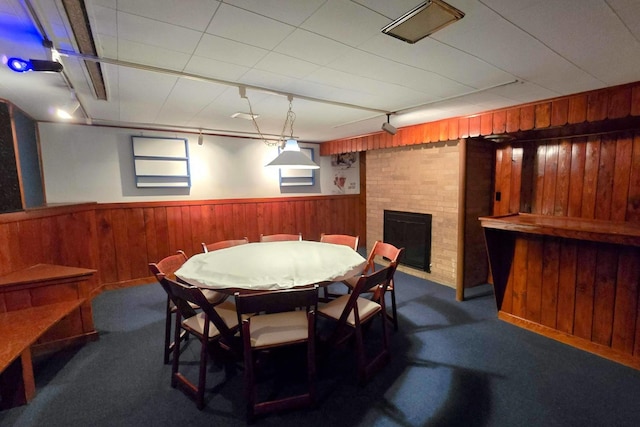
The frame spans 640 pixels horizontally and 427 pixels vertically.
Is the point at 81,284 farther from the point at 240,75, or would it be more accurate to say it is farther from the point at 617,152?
the point at 617,152

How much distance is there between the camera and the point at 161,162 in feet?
13.6

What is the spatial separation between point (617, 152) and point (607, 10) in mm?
2064

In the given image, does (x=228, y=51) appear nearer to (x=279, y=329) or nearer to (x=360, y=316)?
(x=279, y=329)

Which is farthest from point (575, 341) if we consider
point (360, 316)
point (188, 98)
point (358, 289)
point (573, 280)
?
point (188, 98)

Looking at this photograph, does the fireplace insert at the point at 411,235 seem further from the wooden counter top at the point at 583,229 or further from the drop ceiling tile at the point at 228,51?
the drop ceiling tile at the point at 228,51

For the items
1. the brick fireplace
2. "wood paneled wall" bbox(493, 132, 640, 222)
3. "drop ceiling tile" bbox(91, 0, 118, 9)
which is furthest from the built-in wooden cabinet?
"drop ceiling tile" bbox(91, 0, 118, 9)

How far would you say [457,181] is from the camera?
3.66 m

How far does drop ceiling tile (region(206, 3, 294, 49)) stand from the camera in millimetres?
1328

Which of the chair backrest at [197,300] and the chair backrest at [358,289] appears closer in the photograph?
the chair backrest at [197,300]

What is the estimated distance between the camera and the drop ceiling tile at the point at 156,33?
1.37 meters

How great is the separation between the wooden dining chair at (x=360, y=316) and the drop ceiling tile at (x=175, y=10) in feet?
5.38

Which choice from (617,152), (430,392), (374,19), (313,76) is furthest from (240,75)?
(617,152)

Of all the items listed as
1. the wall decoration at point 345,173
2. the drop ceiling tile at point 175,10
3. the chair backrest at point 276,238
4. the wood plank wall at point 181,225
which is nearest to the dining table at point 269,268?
the chair backrest at point 276,238

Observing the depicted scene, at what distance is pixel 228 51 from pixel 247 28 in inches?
12.1
